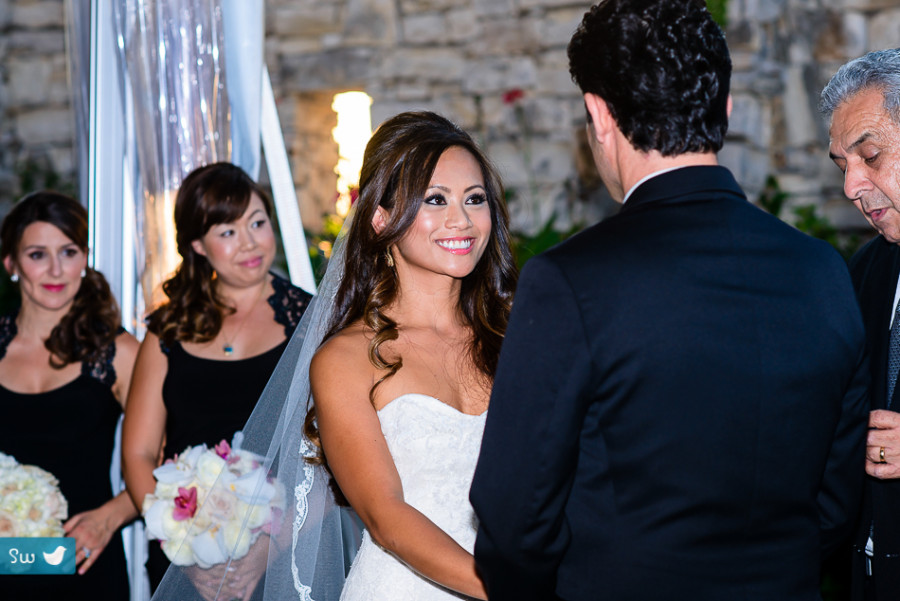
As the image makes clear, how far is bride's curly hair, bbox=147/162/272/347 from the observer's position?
2.81m

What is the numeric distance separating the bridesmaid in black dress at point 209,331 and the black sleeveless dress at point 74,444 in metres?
0.18

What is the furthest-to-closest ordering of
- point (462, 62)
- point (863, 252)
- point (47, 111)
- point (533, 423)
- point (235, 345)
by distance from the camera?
point (47, 111) → point (462, 62) → point (235, 345) → point (863, 252) → point (533, 423)

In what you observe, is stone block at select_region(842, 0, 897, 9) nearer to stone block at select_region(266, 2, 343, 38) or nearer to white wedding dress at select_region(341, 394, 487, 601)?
stone block at select_region(266, 2, 343, 38)

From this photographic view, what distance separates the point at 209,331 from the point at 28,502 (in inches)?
28.5

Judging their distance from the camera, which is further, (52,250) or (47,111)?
(47,111)

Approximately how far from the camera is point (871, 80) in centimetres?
186

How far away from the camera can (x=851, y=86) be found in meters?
1.90

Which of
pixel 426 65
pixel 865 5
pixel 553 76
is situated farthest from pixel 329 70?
pixel 865 5

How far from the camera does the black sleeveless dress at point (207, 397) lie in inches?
107

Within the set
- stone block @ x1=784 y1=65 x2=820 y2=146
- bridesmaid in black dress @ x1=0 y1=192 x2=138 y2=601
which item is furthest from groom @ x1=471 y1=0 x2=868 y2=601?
stone block @ x1=784 y1=65 x2=820 y2=146

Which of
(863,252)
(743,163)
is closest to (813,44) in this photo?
(743,163)

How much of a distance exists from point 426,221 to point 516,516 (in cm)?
83

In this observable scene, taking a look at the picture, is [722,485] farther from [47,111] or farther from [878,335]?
[47,111]

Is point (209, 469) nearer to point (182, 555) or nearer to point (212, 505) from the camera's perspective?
point (212, 505)
